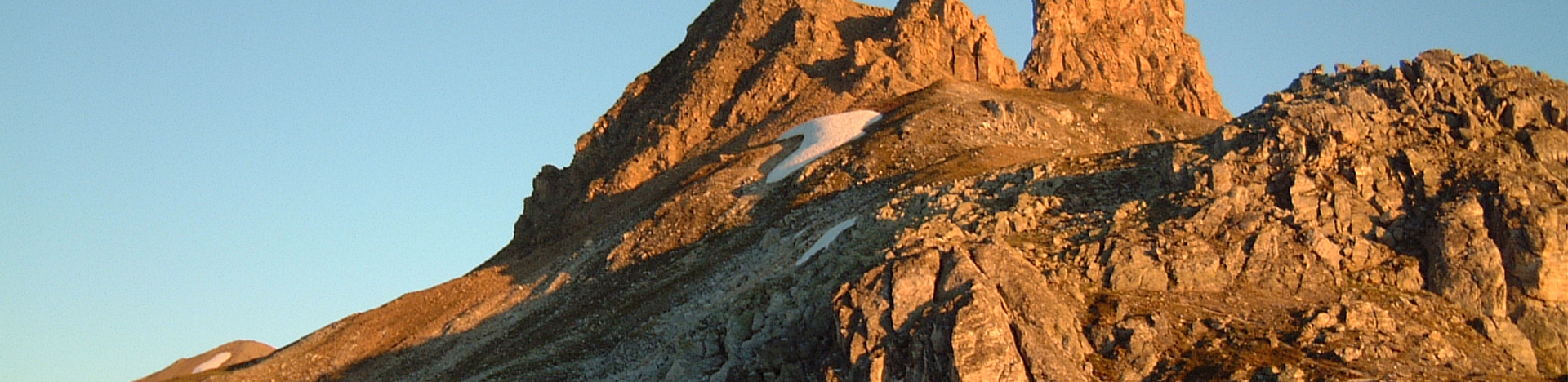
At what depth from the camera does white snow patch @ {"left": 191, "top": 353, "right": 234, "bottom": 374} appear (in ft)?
434

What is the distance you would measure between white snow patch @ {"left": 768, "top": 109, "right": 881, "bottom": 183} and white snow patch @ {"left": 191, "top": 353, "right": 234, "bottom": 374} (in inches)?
2177

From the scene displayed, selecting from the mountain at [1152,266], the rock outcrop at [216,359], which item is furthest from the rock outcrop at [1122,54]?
the rock outcrop at [216,359]

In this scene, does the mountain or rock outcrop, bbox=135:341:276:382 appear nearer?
the mountain

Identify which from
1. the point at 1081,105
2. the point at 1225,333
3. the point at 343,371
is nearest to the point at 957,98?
the point at 1081,105

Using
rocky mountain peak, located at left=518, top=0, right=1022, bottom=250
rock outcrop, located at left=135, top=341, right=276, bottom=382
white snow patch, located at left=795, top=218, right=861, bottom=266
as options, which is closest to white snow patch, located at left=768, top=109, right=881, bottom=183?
rocky mountain peak, located at left=518, top=0, right=1022, bottom=250

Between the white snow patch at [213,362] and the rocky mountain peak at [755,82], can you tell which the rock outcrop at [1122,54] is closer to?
the rocky mountain peak at [755,82]

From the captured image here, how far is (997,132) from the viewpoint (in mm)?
85562

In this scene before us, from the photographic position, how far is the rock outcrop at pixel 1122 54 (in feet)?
366

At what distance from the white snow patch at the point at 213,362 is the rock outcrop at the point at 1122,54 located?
202ft

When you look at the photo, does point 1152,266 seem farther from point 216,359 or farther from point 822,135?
point 216,359

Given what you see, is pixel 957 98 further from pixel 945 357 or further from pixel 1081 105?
pixel 945 357

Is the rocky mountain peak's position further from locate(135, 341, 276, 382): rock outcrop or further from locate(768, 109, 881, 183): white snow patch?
locate(135, 341, 276, 382): rock outcrop

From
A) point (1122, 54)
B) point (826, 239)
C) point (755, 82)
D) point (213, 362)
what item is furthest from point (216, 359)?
point (826, 239)

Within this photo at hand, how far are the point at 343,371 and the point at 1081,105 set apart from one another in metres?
40.2
